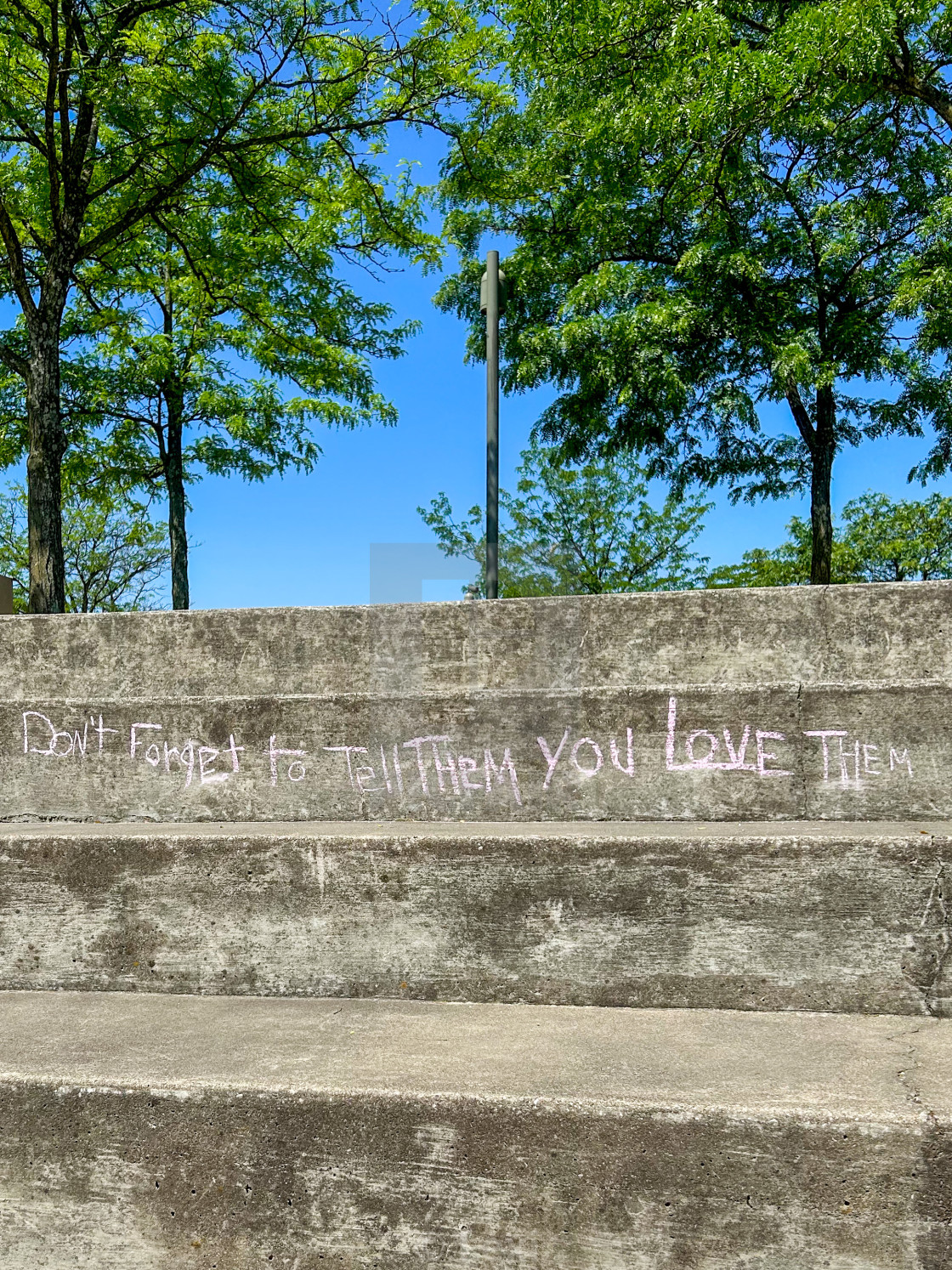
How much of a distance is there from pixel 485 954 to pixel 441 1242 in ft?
3.40

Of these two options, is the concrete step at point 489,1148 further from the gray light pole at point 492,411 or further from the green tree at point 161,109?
the green tree at point 161,109

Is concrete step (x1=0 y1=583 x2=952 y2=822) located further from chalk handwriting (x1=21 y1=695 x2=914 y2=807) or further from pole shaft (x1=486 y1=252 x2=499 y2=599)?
pole shaft (x1=486 y1=252 x2=499 y2=599)

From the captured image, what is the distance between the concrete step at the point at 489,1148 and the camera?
262 centimetres

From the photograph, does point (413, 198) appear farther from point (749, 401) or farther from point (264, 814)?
point (264, 814)

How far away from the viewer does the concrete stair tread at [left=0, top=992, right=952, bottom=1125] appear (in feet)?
8.96

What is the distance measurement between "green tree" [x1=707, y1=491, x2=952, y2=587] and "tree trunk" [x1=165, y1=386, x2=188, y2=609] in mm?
14222

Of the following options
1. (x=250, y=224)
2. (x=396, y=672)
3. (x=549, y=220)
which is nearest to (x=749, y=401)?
(x=549, y=220)

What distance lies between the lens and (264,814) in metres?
4.62

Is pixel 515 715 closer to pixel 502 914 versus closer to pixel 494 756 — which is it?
pixel 494 756

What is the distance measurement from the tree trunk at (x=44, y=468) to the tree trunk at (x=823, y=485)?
1116cm

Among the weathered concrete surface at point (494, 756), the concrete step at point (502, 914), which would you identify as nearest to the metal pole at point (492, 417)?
the weathered concrete surface at point (494, 756)

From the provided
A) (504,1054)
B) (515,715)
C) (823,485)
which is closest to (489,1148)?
(504,1054)

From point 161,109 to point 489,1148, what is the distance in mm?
10279

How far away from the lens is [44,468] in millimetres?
10344
